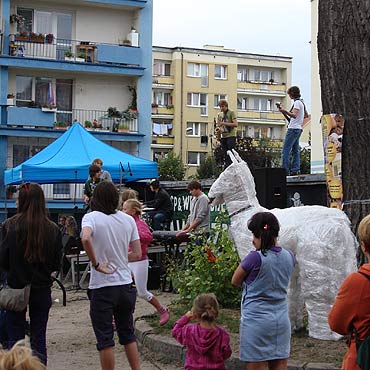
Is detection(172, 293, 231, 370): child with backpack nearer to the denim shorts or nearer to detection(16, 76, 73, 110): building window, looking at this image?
the denim shorts

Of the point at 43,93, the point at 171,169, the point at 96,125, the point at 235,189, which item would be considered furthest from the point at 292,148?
the point at 171,169

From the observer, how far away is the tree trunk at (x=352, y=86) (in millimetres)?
9078

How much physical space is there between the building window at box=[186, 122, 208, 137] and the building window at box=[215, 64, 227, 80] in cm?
555

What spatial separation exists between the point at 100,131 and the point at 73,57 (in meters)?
3.54

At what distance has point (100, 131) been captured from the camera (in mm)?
34562

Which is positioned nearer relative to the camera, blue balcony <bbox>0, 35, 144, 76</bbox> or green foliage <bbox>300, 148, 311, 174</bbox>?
blue balcony <bbox>0, 35, 144, 76</bbox>

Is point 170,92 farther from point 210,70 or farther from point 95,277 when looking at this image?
point 95,277

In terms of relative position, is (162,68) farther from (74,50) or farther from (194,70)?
(74,50)

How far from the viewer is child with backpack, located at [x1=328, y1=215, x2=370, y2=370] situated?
4.58m

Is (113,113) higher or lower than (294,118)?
higher

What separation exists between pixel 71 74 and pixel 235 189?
26.7 m

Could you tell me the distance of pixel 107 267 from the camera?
693 centimetres

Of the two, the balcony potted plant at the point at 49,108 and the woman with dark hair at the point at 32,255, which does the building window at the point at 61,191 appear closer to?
the balcony potted plant at the point at 49,108

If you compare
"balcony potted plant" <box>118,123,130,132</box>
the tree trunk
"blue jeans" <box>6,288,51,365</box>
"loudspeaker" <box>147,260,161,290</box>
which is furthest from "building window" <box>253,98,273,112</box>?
"blue jeans" <box>6,288,51,365</box>
